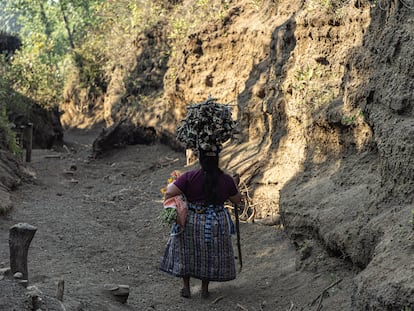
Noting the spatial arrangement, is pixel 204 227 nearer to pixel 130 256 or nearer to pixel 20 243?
pixel 20 243

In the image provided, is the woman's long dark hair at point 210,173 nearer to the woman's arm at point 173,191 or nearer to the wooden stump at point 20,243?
the woman's arm at point 173,191

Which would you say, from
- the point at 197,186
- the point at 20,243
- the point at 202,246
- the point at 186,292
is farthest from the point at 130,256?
the point at 20,243

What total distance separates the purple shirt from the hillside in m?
0.94

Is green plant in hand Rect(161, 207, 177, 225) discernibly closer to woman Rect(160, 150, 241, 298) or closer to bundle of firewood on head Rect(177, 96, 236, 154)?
woman Rect(160, 150, 241, 298)

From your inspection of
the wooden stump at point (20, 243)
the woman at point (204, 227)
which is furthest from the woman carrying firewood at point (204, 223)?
the wooden stump at point (20, 243)

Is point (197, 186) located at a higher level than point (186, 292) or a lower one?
higher

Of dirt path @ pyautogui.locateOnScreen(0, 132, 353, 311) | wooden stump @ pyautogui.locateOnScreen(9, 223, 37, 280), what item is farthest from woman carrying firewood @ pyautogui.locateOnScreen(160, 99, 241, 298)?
wooden stump @ pyautogui.locateOnScreen(9, 223, 37, 280)

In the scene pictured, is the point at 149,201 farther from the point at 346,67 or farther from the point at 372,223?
the point at 372,223

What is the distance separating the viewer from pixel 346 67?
25.4 ft

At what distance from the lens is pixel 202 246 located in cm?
639

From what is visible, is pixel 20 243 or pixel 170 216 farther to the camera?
pixel 170 216

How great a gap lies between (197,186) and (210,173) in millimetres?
190

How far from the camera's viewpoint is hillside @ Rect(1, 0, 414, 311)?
5.18 metres

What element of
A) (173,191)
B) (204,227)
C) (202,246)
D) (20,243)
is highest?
(173,191)
